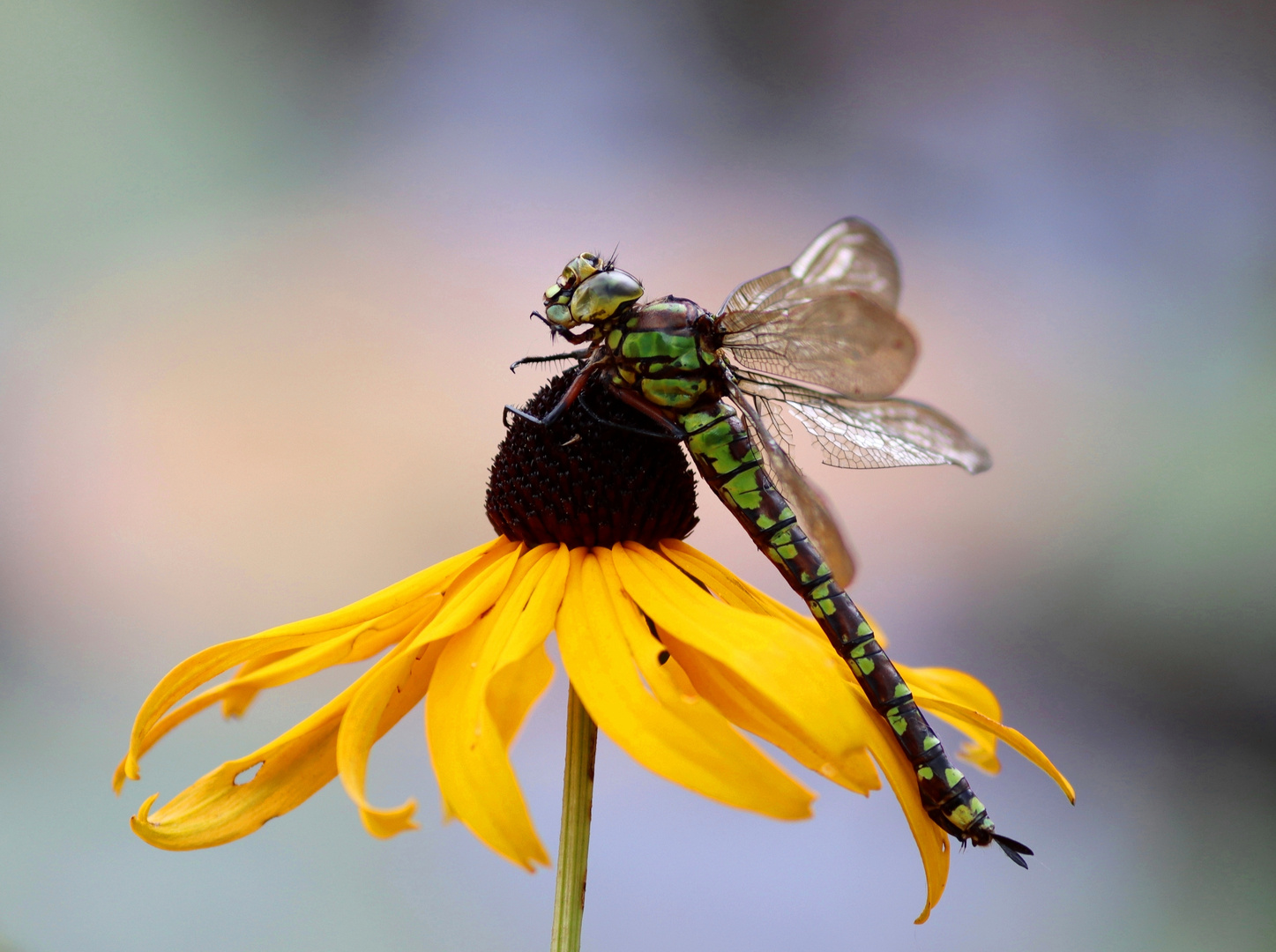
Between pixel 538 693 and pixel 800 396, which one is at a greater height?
pixel 800 396

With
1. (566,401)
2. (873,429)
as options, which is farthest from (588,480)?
(873,429)

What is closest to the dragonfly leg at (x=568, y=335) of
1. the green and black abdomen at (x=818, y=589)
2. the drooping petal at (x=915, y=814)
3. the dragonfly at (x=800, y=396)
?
the dragonfly at (x=800, y=396)

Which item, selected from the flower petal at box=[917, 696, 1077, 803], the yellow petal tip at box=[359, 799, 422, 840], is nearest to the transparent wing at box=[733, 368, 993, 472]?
the flower petal at box=[917, 696, 1077, 803]

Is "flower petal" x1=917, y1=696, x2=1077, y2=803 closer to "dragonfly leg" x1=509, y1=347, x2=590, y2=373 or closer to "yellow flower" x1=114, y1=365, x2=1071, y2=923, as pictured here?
"yellow flower" x1=114, y1=365, x2=1071, y2=923

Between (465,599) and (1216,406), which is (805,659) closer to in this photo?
(465,599)

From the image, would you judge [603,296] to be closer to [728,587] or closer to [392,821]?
[728,587]

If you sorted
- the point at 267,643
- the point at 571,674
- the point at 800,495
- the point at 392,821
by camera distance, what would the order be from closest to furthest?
the point at 392,821 → the point at 571,674 → the point at 267,643 → the point at 800,495

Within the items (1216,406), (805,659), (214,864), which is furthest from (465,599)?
(1216,406)
